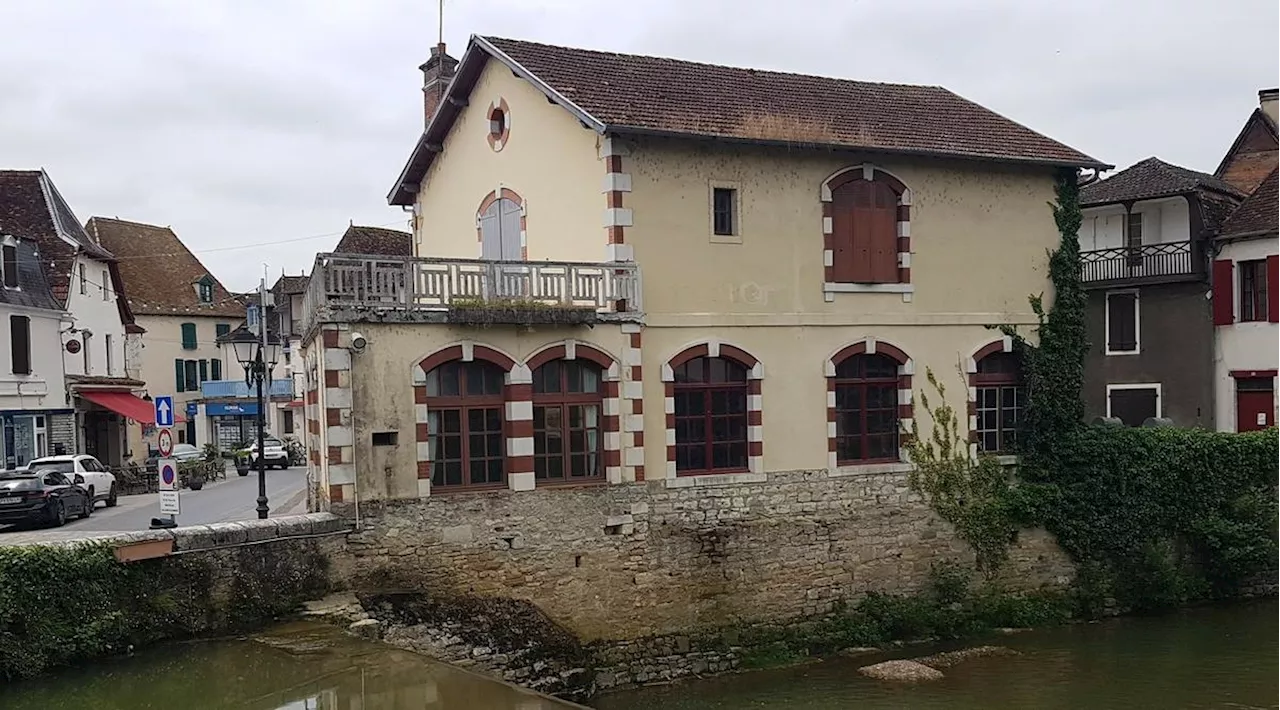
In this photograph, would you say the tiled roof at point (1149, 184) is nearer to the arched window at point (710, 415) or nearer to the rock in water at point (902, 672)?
the arched window at point (710, 415)

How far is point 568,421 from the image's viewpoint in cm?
1567

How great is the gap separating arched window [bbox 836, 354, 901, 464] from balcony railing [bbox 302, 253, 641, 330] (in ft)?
13.7

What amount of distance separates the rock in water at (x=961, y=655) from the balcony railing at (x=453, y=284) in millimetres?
6995

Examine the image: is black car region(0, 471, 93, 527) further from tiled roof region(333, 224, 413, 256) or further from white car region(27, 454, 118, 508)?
Answer: tiled roof region(333, 224, 413, 256)

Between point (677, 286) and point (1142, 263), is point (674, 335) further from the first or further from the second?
point (1142, 263)

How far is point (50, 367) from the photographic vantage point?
95.0 feet

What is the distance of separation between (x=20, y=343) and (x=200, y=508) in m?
8.13

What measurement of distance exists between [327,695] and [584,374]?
6573 millimetres

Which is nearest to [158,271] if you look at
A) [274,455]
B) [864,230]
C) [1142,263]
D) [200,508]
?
[274,455]

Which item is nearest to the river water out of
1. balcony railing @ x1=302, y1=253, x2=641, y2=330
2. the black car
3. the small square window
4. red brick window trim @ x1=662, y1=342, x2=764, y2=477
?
red brick window trim @ x1=662, y1=342, x2=764, y2=477

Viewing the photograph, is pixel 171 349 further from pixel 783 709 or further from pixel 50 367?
pixel 783 709

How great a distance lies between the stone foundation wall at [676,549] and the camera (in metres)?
14.5

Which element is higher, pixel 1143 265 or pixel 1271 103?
pixel 1271 103

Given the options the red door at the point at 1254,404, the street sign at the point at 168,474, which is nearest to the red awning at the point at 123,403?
the street sign at the point at 168,474
